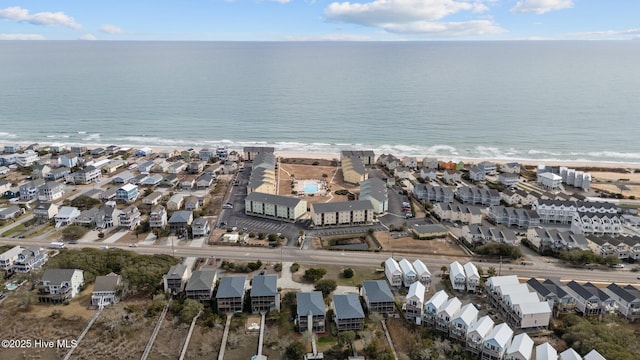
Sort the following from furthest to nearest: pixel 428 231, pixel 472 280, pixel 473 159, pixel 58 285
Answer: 1. pixel 473 159
2. pixel 428 231
3. pixel 472 280
4. pixel 58 285

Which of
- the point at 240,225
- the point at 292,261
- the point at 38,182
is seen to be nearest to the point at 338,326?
the point at 292,261

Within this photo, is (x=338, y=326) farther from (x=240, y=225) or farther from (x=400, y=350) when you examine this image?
(x=240, y=225)

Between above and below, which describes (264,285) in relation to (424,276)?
above

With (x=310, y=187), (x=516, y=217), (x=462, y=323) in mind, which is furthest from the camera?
(x=310, y=187)

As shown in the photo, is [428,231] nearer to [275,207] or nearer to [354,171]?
[275,207]

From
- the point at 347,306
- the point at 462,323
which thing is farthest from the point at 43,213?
the point at 462,323

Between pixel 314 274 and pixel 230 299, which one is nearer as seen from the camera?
pixel 230 299
